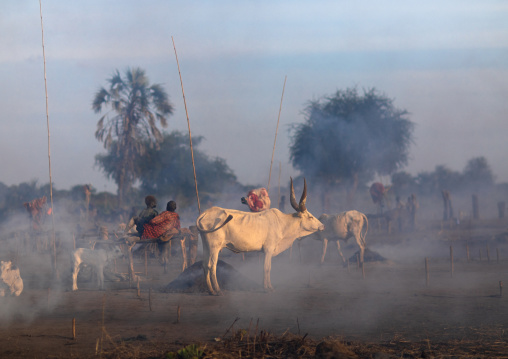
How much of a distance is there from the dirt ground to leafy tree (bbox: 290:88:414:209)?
21.9 m

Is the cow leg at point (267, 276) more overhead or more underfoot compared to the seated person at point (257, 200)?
more underfoot

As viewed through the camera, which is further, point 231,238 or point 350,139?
point 350,139

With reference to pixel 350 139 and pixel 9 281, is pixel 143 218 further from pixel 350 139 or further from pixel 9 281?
pixel 350 139

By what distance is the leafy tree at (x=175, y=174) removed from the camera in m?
41.4

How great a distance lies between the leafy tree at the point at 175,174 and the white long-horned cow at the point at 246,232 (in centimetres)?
2732

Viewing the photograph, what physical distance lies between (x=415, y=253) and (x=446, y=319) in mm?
Result: 14087

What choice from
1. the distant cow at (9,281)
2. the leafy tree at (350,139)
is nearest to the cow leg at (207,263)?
the distant cow at (9,281)

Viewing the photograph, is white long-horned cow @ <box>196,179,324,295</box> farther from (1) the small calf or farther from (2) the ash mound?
(1) the small calf

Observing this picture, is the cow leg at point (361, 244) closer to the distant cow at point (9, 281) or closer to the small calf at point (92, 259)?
the small calf at point (92, 259)

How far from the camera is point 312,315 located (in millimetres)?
9539

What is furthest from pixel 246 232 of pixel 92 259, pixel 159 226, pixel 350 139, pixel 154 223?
pixel 350 139

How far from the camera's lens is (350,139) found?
124 feet

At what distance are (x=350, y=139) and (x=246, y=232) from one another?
2669 centimetres

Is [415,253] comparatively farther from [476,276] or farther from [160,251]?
[160,251]
